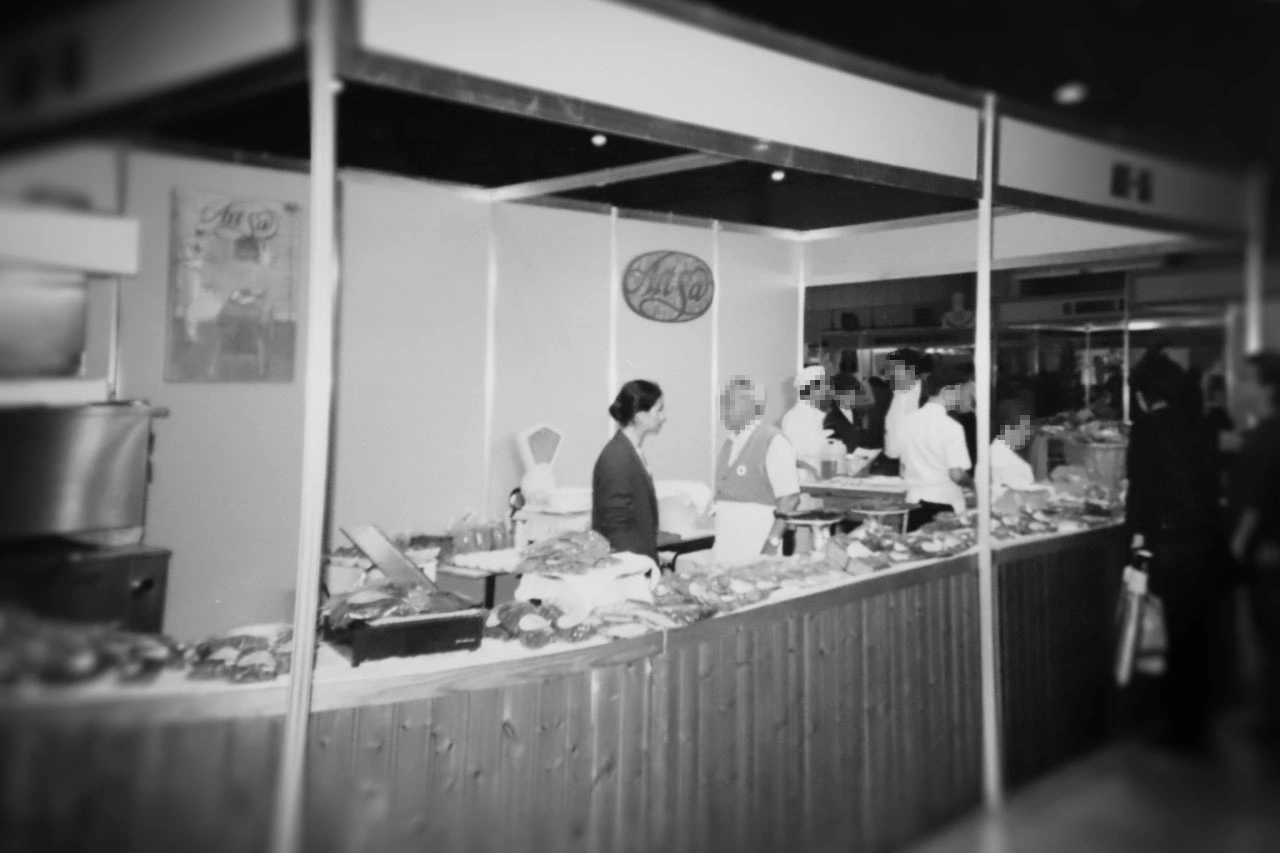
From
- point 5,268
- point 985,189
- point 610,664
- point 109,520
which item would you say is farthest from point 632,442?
point 5,268

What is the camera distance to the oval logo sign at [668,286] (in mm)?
6648

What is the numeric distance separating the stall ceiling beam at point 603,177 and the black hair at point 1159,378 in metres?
2.48

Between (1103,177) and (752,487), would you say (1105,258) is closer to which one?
(1103,177)

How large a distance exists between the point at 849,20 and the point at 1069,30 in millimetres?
567

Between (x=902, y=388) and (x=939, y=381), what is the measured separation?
0.67 feet

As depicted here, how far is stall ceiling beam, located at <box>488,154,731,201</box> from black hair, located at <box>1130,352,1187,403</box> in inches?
97.8

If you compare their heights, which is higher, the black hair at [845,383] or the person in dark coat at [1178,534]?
the black hair at [845,383]

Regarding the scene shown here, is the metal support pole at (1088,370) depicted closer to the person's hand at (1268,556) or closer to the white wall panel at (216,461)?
the person's hand at (1268,556)

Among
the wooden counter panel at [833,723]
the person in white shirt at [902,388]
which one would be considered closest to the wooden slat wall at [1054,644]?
the wooden counter panel at [833,723]

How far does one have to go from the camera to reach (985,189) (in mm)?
3672

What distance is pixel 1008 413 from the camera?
3951 mm

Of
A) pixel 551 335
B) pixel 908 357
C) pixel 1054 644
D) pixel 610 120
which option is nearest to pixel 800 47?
pixel 610 120

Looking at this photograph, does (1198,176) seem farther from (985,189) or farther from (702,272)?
(702,272)

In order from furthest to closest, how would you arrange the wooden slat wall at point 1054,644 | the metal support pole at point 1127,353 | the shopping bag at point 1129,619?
the wooden slat wall at point 1054,644 < the metal support pole at point 1127,353 < the shopping bag at point 1129,619
